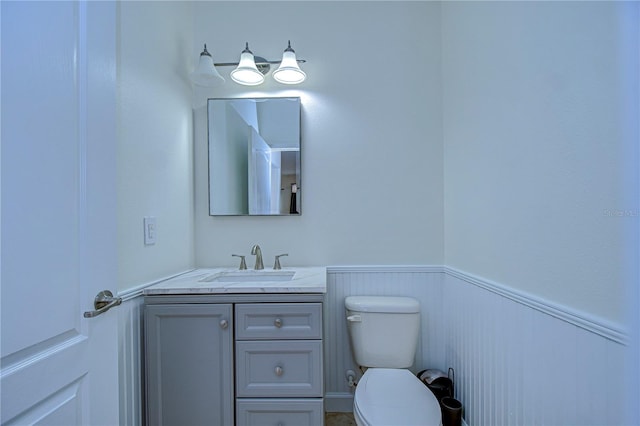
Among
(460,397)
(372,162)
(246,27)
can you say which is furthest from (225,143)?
(460,397)

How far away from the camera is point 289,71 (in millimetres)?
1595

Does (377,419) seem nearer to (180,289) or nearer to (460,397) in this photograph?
(460,397)

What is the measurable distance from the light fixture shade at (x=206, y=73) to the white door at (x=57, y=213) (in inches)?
28.0

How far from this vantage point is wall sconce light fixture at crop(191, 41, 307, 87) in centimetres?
156

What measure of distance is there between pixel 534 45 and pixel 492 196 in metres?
0.56

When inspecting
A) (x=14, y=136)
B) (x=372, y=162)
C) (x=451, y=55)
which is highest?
(x=451, y=55)

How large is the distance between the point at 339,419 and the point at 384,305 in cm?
74

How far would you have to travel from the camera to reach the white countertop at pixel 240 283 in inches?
45.8

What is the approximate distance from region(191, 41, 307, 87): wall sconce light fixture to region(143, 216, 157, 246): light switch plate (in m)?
0.87

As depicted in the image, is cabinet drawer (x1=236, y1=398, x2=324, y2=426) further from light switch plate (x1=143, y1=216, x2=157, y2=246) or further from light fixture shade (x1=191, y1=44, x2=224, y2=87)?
light fixture shade (x1=191, y1=44, x2=224, y2=87)

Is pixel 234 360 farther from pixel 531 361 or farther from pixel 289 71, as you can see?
pixel 289 71

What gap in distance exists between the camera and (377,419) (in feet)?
3.34

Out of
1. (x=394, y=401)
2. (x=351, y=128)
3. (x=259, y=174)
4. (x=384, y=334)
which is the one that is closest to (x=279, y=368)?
(x=394, y=401)

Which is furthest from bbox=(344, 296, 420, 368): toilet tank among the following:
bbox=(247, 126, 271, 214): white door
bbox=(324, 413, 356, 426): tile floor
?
bbox=(247, 126, 271, 214): white door
